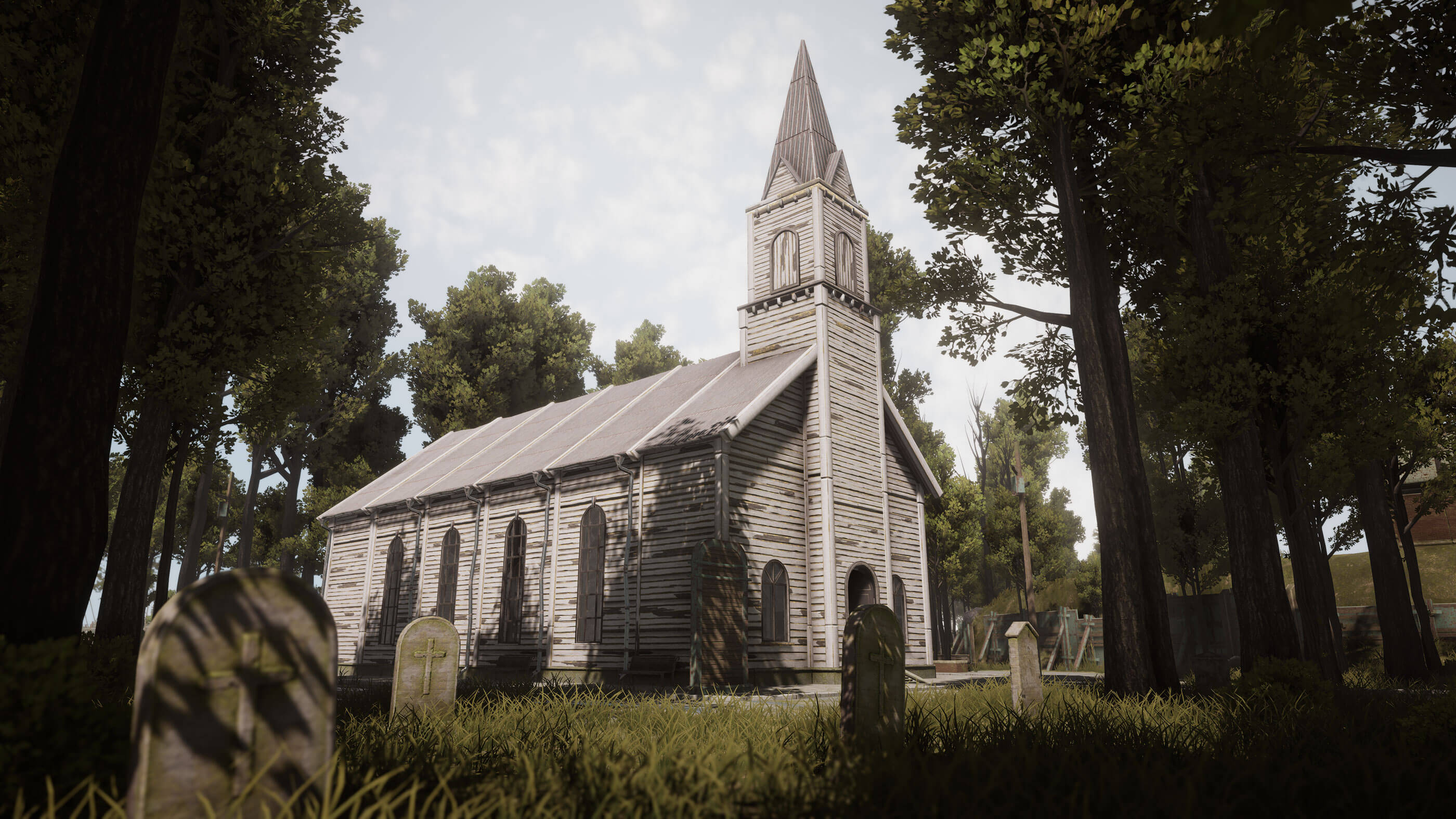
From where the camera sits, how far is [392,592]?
2719cm

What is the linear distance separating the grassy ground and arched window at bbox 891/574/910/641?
14.7 metres

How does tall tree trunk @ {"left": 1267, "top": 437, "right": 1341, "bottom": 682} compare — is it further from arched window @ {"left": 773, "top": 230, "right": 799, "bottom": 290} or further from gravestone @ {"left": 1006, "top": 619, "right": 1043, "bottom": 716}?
arched window @ {"left": 773, "top": 230, "right": 799, "bottom": 290}

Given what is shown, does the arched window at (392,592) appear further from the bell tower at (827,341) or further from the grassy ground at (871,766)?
the grassy ground at (871,766)

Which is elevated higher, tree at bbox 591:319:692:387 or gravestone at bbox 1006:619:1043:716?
tree at bbox 591:319:692:387

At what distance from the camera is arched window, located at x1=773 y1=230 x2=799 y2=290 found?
23.6 metres

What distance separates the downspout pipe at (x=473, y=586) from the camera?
23203mm

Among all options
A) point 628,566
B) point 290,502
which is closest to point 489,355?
point 290,502

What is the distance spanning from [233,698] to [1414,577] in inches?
1247

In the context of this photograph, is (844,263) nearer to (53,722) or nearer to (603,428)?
(603,428)

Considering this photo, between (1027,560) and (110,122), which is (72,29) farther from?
(1027,560)

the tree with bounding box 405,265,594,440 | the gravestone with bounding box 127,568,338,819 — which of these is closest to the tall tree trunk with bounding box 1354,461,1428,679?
the gravestone with bounding box 127,568,338,819

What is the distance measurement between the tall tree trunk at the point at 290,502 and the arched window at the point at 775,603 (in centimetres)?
2572

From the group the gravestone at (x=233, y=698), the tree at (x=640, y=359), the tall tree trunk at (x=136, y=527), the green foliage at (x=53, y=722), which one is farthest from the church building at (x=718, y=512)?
the tree at (x=640, y=359)

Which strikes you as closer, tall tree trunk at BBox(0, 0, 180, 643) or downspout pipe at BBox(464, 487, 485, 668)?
tall tree trunk at BBox(0, 0, 180, 643)
